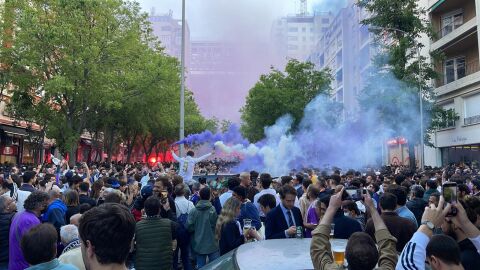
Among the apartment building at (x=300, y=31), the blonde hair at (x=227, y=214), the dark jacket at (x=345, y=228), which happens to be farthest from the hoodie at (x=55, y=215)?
the apartment building at (x=300, y=31)

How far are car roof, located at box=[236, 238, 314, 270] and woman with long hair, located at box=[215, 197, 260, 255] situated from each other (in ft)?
5.79

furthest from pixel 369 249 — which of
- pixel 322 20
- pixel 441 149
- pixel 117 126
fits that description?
pixel 322 20

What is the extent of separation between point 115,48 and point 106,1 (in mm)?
2623

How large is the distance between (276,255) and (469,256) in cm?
155

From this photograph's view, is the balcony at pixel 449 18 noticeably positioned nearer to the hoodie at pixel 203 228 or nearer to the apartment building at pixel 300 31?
the hoodie at pixel 203 228

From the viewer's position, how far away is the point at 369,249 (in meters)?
2.59

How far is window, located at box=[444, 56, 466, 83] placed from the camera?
86.8 feet

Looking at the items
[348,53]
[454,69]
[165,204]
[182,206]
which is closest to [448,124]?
[454,69]

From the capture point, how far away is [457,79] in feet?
85.5

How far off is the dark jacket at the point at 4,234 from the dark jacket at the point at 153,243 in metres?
1.83

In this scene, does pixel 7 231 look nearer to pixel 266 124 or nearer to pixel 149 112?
pixel 149 112

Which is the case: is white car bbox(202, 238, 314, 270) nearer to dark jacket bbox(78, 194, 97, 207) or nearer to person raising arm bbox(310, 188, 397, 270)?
person raising arm bbox(310, 188, 397, 270)

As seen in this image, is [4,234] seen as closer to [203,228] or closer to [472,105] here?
[203,228]

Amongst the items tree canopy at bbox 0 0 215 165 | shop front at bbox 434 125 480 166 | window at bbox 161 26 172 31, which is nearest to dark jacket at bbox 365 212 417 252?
tree canopy at bbox 0 0 215 165
